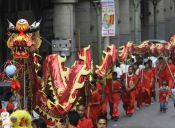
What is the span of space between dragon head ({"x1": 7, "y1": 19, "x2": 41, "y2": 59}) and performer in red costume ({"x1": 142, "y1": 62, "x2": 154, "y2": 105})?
992 centimetres

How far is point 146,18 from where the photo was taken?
49469 millimetres

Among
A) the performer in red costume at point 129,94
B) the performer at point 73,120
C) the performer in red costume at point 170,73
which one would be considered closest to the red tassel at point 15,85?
the performer at point 73,120

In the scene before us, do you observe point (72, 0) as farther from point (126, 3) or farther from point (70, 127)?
point (70, 127)

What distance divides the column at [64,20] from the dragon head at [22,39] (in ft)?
53.0

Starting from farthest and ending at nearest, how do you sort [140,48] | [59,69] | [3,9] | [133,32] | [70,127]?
[133,32], [3,9], [140,48], [59,69], [70,127]

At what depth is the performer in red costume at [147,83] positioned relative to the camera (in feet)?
71.1

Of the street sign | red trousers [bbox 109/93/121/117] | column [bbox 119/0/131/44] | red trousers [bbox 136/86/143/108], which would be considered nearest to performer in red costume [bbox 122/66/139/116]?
red trousers [bbox 109/93/121/117]

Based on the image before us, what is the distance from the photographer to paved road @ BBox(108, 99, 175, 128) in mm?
17609

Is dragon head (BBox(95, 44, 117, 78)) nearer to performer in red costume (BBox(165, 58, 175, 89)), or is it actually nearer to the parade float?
the parade float

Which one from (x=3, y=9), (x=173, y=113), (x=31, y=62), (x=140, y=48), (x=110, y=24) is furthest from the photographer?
(x=3, y=9)

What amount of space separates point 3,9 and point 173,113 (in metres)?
11.2

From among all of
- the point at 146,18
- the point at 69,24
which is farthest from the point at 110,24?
the point at 146,18

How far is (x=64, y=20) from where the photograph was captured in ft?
94.3

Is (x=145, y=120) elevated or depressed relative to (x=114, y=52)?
depressed
